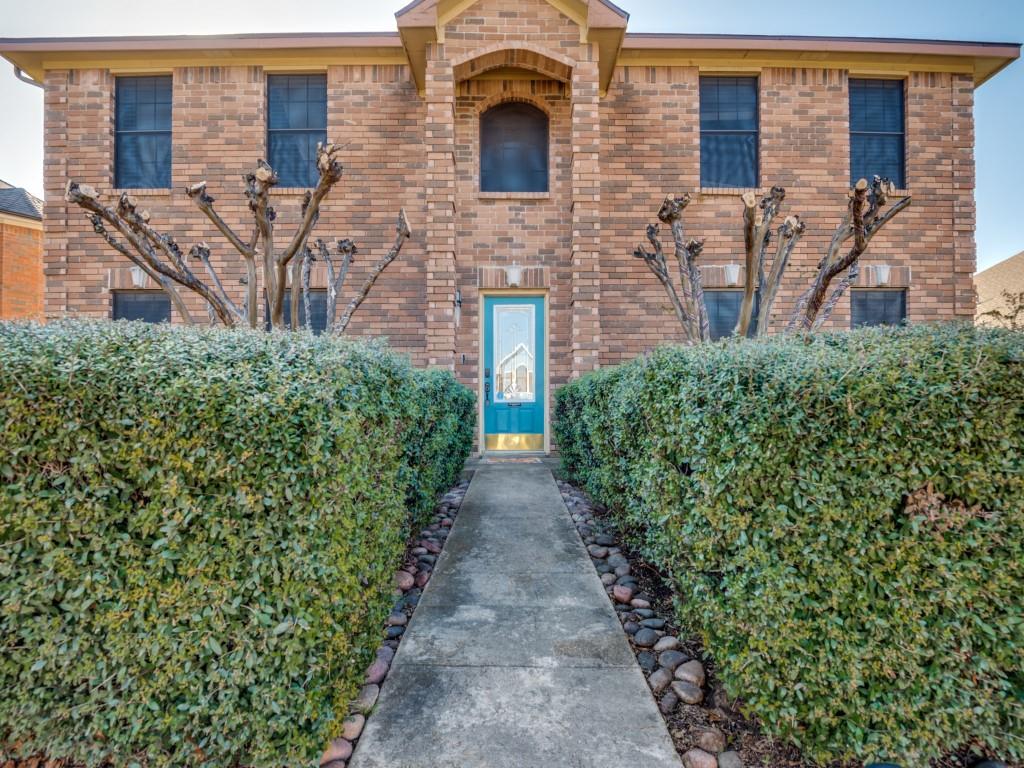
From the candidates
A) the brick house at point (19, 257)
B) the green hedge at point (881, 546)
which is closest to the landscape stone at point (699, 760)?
the green hedge at point (881, 546)

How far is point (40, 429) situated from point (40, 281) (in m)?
13.6

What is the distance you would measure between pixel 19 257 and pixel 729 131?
1452 cm

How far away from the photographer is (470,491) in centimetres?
542

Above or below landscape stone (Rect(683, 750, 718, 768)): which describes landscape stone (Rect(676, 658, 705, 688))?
above

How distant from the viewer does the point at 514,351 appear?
7.83m

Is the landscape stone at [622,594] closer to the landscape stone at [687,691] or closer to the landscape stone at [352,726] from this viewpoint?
the landscape stone at [687,691]

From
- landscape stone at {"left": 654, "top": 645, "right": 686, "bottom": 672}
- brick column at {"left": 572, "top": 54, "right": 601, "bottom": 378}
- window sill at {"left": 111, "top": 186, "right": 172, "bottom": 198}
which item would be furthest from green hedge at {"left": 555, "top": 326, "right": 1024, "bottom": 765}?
window sill at {"left": 111, "top": 186, "right": 172, "bottom": 198}

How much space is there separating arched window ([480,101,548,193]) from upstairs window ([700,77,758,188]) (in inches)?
100

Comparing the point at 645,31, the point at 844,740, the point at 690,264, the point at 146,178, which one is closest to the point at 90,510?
the point at 844,740

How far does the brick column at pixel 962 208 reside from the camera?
7.96 m

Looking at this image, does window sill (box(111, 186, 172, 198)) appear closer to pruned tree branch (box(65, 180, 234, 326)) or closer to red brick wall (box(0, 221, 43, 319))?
pruned tree branch (box(65, 180, 234, 326))

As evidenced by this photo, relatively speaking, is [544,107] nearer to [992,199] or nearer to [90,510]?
[90,510]

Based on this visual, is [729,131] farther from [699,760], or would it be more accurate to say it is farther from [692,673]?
[699,760]

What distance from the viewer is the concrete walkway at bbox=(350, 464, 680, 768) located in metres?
1.97
